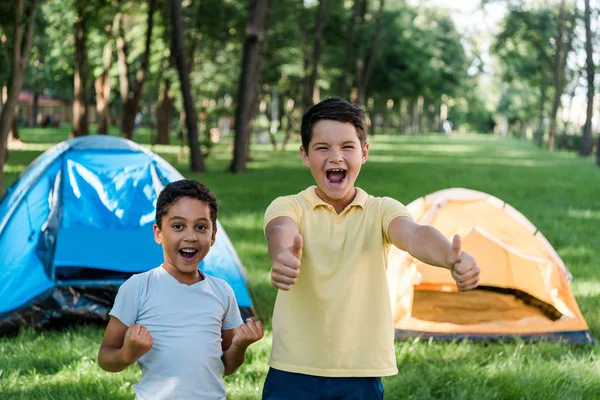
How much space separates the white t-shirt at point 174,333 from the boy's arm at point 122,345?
5 cm

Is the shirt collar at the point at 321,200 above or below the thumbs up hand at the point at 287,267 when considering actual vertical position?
above

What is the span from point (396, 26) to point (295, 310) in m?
49.2

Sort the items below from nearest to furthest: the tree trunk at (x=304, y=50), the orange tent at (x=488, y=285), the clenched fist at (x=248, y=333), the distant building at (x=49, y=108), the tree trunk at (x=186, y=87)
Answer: the clenched fist at (x=248, y=333) < the orange tent at (x=488, y=285) < the tree trunk at (x=186, y=87) < the tree trunk at (x=304, y=50) < the distant building at (x=49, y=108)

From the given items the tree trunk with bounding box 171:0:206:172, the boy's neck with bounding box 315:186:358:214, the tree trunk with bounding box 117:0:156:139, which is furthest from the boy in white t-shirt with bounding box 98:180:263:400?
the tree trunk with bounding box 117:0:156:139

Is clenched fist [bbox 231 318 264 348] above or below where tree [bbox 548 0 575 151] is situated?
below

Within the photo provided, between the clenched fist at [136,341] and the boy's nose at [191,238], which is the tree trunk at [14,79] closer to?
the boy's nose at [191,238]

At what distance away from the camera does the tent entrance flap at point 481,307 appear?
21.3ft

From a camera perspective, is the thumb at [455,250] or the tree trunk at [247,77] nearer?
the thumb at [455,250]

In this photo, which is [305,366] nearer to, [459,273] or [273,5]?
[459,273]

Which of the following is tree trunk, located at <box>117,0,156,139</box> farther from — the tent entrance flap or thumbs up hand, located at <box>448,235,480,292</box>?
thumbs up hand, located at <box>448,235,480,292</box>

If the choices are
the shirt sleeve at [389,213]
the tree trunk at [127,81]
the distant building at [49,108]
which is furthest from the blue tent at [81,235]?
the distant building at [49,108]

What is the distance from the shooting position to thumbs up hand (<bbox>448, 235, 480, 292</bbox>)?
225 cm

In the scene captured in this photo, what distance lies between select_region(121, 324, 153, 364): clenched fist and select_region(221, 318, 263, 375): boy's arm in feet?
1.01

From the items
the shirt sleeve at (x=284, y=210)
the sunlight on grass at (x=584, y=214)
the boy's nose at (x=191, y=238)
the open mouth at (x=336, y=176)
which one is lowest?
the sunlight on grass at (x=584, y=214)
